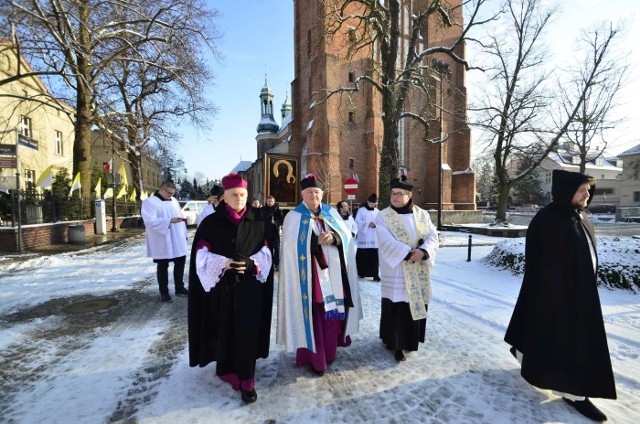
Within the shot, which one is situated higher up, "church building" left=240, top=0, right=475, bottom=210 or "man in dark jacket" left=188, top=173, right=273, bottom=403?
"church building" left=240, top=0, right=475, bottom=210

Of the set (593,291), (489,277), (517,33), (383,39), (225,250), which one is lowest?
(489,277)

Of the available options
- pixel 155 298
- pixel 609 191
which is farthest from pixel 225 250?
pixel 609 191

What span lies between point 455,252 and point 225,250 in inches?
401

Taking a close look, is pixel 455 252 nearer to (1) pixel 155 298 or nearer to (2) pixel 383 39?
(2) pixel 383 39

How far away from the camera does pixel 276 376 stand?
10.7 feet

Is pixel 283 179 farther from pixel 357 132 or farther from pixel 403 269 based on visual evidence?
pixel 357 132

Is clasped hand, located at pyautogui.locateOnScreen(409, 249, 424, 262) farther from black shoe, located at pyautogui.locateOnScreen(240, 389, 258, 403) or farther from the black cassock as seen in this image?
black shoe, located at pyautogui.locateOnScreen(240, 389, 258, 403)

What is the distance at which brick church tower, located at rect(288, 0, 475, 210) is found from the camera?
27.7m

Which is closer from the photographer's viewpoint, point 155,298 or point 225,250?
point 225,250

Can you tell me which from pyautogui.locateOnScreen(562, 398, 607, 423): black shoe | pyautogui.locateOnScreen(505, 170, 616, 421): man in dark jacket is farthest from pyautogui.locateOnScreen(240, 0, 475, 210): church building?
pyautogui.locateOnScreen(562, 398, 607, 423): black shoe

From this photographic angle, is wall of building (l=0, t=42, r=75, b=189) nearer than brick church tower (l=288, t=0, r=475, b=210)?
Yes

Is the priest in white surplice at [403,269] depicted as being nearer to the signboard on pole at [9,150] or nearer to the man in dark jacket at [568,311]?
the man in dark jacket at [568,311]

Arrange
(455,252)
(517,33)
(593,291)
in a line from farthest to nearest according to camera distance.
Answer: (517,33) → (455,252) → (593,291)

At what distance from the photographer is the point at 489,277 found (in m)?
7.70
